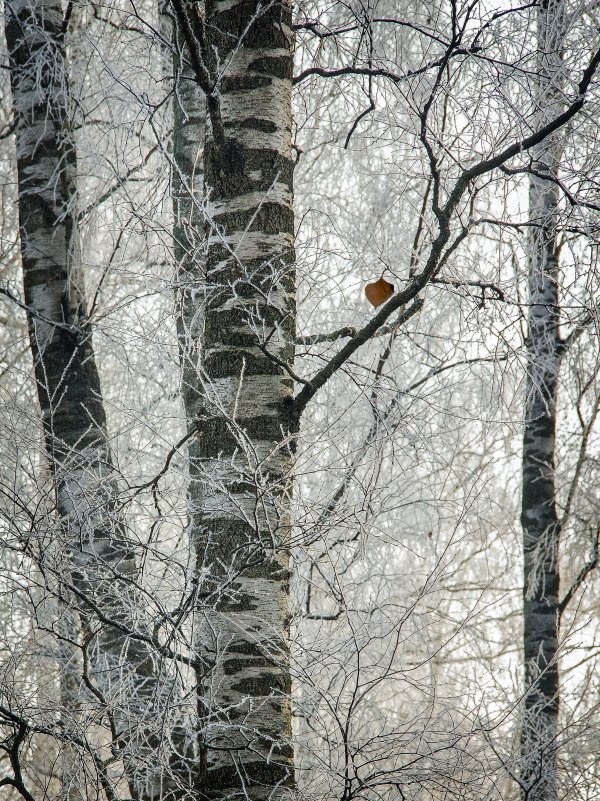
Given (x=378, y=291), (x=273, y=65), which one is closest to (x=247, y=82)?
(x=273, y=65)

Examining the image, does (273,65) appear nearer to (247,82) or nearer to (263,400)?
(247,82)

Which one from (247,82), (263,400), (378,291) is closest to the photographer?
(263,400)

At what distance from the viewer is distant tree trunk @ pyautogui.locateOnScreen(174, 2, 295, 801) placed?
8.32ft

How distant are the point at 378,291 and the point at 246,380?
0.71 meters

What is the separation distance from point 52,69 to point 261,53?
6.04 ft

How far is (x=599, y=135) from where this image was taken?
3.63 m

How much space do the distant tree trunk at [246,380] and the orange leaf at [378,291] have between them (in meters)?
0.39

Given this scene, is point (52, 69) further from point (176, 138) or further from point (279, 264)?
point (279, 264)

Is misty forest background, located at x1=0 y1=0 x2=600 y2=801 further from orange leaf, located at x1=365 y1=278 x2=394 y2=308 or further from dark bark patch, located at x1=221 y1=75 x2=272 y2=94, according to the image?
orange leaf, located at x1=365 y1=278 x2=394 y2=308

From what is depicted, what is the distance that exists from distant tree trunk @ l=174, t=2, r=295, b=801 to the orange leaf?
393mm

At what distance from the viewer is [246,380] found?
2719 mm

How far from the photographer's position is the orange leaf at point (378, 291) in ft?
10.2

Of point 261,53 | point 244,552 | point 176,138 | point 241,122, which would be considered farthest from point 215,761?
point 176,138

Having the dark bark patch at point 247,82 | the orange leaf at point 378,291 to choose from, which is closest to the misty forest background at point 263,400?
the dark bark patch at point 247,82
